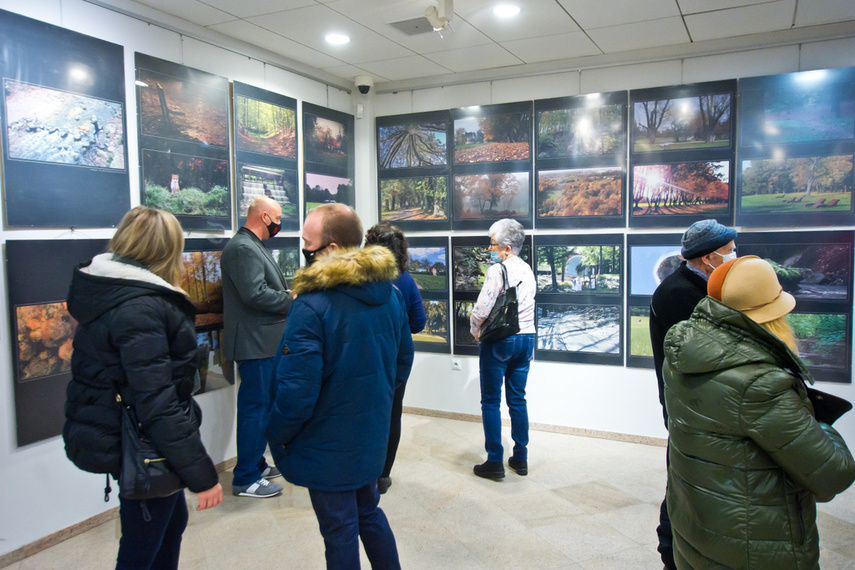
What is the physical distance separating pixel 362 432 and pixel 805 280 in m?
3.66

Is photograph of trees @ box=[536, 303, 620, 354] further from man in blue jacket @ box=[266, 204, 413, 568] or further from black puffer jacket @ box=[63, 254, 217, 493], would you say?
black puffer jacket @ box=[63, 254, 217, 493]

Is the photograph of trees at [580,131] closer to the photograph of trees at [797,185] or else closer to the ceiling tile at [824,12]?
the photograph of trees at [797,185]

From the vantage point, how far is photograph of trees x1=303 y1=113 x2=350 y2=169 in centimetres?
478

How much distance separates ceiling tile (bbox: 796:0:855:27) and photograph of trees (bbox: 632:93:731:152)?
2.12ft

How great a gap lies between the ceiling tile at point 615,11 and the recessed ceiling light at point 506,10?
0.28 m

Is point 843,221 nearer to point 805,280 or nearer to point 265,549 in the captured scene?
point 805,280

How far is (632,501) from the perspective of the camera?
343cm

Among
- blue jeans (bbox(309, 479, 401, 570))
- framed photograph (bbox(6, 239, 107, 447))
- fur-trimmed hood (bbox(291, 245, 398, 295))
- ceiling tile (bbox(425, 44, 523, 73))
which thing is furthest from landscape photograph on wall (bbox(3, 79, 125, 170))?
ceiling tile (bbox(425, 44, 523, 73))

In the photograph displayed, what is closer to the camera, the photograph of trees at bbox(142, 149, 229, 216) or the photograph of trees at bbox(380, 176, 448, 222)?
the photograph of trees at bbox(142, 149, 229, 216)

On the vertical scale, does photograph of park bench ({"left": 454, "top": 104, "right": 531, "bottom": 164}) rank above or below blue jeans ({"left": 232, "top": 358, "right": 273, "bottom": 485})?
above

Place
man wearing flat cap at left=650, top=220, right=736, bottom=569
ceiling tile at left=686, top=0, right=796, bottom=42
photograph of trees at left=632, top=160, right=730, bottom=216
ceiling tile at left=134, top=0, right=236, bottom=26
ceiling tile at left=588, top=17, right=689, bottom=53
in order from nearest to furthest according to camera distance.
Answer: man wearing flat cap at left=650, top=220, right=736, bottom=569 → ceiling tile at left=134, top=0, right=236, bottom=26 → ceiling tile at left=686, top=0, right=796, bottom=42 → ceiling tile at left=588, top=17, right=689, bottom=53 → photograph of trees at left=632, top=160, right=730, bottom=216

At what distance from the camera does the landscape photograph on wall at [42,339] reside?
9.29ft

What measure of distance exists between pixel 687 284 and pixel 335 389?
1.51 m

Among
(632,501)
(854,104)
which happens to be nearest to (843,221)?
(854,104)
